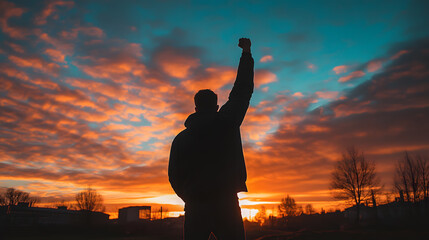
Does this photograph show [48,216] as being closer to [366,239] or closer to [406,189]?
[366,239]

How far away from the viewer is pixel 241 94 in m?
2.72

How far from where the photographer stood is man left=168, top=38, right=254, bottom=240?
7.51ft

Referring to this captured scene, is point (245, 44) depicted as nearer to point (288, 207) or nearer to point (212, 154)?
point (212, 154)

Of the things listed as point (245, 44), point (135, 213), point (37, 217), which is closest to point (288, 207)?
point (135, 213)

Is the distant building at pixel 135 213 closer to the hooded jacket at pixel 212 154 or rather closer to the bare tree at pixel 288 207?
the bare tree at pixel 288 207

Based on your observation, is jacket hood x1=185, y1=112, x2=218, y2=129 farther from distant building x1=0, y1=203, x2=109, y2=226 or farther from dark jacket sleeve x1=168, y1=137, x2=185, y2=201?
distant building x1=0, y1=203, x2=109, y2=226

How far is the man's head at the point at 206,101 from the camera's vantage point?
2750mm

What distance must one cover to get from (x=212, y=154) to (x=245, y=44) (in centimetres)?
149

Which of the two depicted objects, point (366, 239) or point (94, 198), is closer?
point (366, 239)

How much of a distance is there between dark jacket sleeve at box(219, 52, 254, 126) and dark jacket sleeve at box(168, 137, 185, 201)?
25.1 inches

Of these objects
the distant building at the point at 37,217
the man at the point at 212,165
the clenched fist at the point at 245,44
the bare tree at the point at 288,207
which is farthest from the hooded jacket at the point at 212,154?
the bare tree at the point at 288,207

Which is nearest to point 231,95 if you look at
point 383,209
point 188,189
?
point 188,189

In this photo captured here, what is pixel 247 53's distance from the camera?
3.01 metres

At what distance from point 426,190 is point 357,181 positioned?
19138mm
